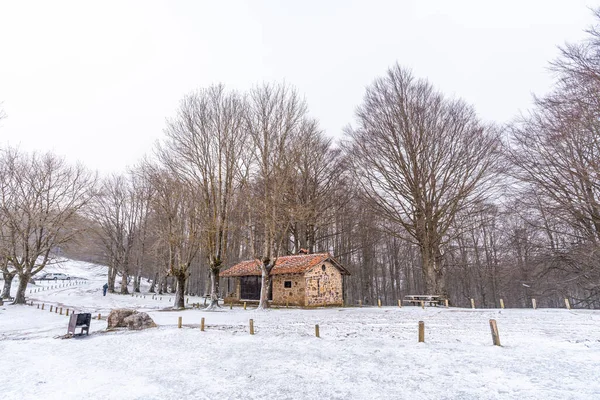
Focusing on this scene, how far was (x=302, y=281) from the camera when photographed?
25953 millimetres

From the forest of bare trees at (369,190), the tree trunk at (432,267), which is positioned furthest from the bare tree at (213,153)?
the tree trunk at (432,267)

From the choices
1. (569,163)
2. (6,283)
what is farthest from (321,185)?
(6,283)

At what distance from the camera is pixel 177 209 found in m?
26.9

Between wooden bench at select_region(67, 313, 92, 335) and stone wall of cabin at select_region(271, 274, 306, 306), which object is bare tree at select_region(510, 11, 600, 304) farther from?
wooden bench at select_region(67, 313, 92, 335)

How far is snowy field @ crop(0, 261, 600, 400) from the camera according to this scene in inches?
270

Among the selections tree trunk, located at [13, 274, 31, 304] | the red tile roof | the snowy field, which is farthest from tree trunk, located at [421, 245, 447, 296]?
tree trunk, located at [13, 274, 31, 304]

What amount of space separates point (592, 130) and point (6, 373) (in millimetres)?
20667

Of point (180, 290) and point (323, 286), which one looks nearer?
point (180, 290)

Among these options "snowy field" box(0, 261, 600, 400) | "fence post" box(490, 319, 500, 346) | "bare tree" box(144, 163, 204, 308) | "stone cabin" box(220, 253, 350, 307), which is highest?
"bare tree" box(144, 163, 204, 308)

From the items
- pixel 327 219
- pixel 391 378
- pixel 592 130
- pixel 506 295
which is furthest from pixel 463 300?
pixel 391 378

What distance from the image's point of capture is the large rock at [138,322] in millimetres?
15086

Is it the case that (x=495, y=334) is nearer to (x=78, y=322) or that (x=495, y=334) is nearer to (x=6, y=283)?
(x=78, y=322)

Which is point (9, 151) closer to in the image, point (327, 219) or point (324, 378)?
point (327, 219)

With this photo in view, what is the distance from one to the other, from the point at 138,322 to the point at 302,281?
13379 mm
